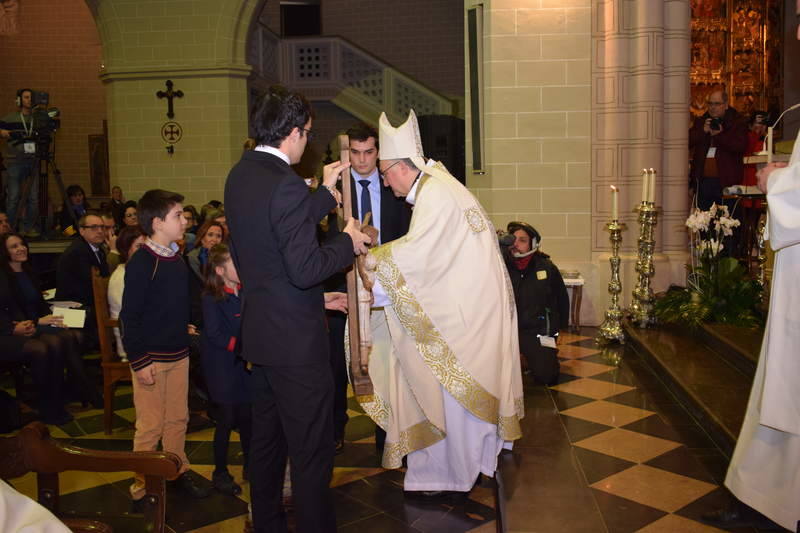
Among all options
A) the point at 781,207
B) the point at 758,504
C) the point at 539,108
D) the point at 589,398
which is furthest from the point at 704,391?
Answer: the point at 539,108

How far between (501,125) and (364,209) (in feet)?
12.1

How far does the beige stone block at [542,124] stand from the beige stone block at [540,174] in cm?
30

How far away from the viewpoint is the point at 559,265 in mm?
7773

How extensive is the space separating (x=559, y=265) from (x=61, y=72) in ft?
40.7

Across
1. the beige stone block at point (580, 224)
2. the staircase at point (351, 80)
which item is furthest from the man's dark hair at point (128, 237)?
the staircase at point (351, 80)

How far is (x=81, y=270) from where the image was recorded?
19.7 feet

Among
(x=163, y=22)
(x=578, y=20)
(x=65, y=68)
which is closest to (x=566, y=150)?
(x=578, y=20)

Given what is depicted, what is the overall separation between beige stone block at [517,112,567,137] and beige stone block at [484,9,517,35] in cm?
80

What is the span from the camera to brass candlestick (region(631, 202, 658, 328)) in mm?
6855

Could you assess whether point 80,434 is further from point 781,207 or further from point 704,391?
point 781,207

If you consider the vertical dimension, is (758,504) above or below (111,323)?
below

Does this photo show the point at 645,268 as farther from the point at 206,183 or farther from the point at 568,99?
the point at 206,183

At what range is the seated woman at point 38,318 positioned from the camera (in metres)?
5.22

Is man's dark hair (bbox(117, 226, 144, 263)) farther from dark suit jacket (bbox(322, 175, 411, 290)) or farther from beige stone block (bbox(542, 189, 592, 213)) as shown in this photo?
beige stone block (bbox(542, 189, 592, 213))
